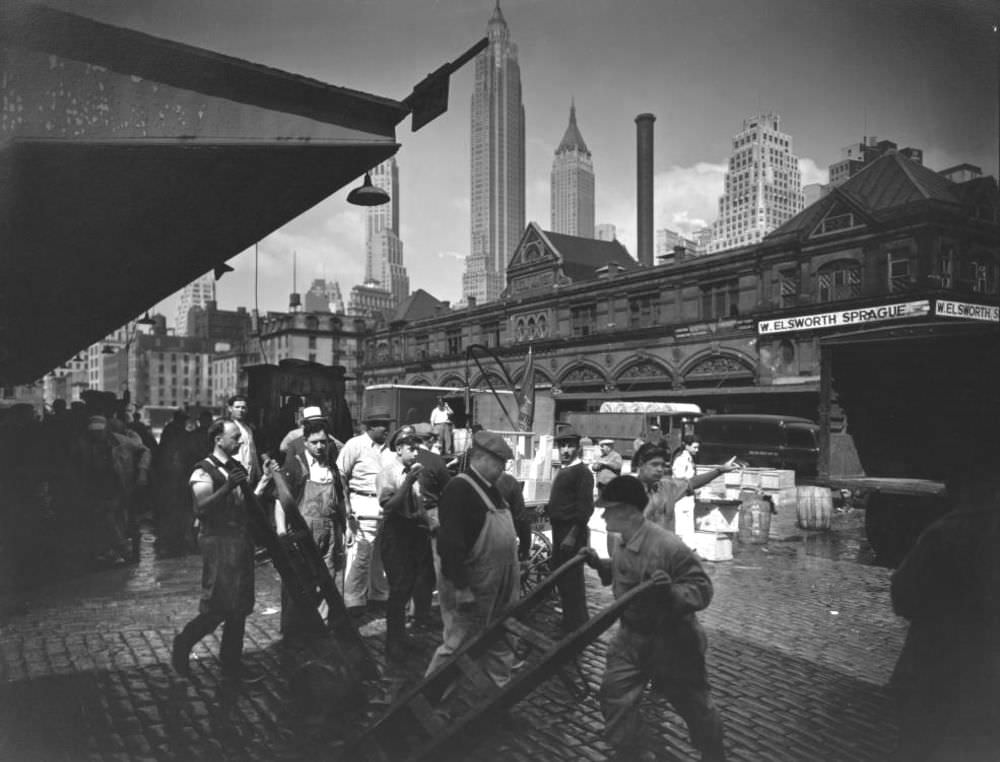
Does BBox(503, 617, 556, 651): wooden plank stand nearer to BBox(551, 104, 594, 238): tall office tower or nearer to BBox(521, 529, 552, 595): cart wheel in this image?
BBox(551, 104, 594, 238): tall office tower

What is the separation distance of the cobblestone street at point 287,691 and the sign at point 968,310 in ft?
11.3

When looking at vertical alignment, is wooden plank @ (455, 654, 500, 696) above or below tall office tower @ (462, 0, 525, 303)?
below

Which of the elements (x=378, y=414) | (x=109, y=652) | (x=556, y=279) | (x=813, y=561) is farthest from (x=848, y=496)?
(x=556, y=279)

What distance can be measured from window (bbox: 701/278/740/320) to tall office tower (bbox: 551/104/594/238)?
28613 mm

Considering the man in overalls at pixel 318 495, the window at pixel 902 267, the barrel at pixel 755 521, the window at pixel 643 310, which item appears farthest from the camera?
the window at pixel 643 310

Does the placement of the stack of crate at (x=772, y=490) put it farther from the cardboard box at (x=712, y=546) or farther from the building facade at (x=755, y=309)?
the building facade at (x=755, y=309)

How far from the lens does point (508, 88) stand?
505cm

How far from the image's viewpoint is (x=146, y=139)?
328 centimetres

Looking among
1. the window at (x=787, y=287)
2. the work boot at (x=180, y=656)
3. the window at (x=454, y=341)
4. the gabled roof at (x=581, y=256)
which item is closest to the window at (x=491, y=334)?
the window at (x=454, y=341)

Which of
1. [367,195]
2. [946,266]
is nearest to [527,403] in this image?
[946,266]

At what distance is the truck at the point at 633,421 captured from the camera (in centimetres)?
2894

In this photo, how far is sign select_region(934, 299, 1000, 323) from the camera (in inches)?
264

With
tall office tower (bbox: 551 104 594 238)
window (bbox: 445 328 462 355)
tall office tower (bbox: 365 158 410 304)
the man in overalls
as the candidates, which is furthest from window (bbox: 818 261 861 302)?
window (bbox: 445 328 462 355)

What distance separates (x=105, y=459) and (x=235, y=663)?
5.49 m
